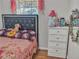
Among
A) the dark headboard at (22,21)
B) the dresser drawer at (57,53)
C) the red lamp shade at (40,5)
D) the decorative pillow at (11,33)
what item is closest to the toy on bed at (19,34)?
the decorative pillow at (11,33)

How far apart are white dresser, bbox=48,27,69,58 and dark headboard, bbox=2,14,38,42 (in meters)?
0.68

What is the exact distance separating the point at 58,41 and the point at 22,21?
4.39ft

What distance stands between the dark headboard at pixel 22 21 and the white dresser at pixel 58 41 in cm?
68

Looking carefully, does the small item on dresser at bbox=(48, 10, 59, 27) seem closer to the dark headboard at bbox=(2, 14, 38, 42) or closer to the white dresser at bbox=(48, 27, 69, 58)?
the white dresser at bbox=(48, 27, 69, 58)

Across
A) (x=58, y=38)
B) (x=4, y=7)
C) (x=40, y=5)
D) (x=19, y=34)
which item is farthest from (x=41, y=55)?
(x=4, y=7)

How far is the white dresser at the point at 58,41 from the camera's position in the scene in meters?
3.68

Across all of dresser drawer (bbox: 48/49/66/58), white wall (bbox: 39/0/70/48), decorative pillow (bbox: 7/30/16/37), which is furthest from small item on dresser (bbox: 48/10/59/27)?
decorative pillow (bbox: 7/30/16/37)

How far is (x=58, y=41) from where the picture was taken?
3771mm

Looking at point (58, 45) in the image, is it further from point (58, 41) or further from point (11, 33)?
point (11, 33)

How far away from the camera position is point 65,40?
3689 mm

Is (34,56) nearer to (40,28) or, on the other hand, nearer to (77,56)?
(40,28)

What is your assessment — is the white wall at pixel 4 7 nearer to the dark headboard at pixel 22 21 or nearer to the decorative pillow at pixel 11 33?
the dark headboard at pixel 22 21

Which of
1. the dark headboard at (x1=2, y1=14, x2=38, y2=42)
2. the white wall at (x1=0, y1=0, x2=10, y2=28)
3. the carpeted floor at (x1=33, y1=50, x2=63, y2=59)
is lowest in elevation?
the carpeted floor at (x1=33, y1=50, x2=63, y2=59)

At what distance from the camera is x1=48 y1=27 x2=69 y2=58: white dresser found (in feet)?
12.1
